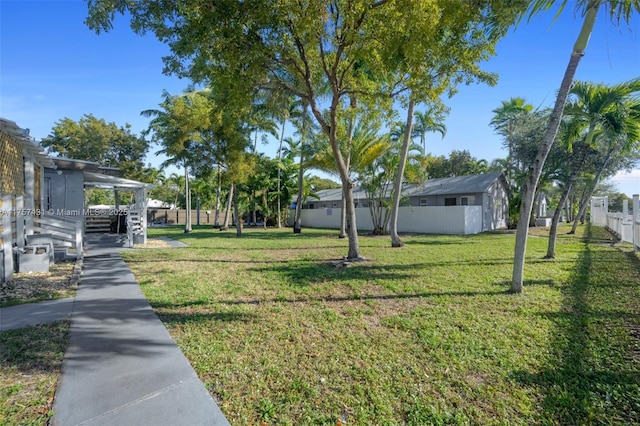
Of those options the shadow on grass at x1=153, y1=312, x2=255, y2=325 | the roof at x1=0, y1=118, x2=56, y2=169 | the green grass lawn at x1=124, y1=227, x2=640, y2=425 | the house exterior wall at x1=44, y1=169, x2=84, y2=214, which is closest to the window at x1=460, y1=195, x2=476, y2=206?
the green grass lawn at x1=124, y1=227, x2=640, y2=425

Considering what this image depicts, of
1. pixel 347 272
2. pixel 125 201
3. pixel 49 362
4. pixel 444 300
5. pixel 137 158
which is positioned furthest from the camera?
pixel 125 201

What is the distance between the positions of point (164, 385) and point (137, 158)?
29659 millimetres

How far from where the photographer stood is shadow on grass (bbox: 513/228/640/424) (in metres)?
2.62

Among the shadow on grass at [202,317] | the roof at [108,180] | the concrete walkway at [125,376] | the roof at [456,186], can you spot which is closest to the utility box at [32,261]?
the concrete walkway at [125,376]

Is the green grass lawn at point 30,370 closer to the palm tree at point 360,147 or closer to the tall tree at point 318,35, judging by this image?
the tall tree at point 318,35

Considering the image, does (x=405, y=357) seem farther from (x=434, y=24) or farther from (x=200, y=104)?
(x=200, y=104)

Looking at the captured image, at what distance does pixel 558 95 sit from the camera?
5.73m

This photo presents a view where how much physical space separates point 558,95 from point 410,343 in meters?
5.33

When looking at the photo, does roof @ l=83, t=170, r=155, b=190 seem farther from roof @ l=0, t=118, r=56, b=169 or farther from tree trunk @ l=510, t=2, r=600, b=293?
tree trunk @ l=510, t=2, r=600, b=293

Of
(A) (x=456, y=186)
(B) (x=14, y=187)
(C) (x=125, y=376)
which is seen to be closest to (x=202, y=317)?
(C) (x=125, y=376)

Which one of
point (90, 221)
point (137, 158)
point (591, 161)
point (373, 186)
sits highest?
point (137, 158)

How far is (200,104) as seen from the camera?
15.4 metres

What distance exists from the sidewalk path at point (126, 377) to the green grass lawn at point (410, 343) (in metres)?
0.19

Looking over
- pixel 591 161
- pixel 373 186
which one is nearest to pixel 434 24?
pixel 373 186
